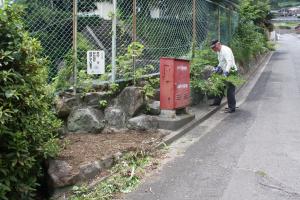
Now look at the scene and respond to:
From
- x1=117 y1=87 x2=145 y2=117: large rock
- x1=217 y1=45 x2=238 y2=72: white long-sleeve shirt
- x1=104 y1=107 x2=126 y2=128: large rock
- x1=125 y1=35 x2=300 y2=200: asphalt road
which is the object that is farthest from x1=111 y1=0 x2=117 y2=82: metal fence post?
x1=217 y1=45 x2=238 y2=72: white long-sleeve shirt

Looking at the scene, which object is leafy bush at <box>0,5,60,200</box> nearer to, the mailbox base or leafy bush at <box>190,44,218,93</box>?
the mailbox base

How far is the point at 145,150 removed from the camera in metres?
6.83

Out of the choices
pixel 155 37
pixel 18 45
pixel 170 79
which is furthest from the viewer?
pixel 155 37

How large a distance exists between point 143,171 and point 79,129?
165 centimetres

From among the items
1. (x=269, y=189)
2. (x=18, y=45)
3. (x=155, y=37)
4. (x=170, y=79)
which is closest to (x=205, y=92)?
(x=155, y=37)

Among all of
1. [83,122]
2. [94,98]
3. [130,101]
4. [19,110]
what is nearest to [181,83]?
[130,101]

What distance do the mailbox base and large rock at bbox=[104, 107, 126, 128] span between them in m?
0.81

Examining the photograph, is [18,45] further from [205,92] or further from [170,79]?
[205,92]

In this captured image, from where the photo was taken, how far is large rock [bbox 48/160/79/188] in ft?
17.4

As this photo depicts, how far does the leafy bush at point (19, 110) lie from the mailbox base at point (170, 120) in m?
3.30

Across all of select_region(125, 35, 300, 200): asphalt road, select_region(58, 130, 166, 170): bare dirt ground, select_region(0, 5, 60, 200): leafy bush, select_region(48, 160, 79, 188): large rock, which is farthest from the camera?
select_region(58, 130, 166, 170): bare dirt ground

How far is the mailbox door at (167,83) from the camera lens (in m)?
8.29

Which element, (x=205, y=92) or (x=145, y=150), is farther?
(x=205, y=92)

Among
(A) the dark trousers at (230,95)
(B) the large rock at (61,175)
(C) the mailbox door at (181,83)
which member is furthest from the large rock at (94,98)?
(A) the dark trousers at (230,95)
